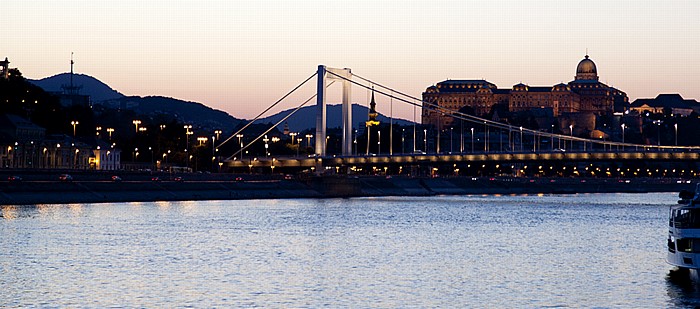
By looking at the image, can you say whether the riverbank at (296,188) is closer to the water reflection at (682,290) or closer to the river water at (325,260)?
the river water at (325,260)

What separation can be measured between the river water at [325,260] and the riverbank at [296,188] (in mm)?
6100

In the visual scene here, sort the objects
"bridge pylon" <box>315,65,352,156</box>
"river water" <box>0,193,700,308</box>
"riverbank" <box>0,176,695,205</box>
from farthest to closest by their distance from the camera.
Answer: "bridge pylon" <box>315,65,352,156</box>
"riverbank" <box>0,176,695,205</box>
"river water" <box>0,193,700,308</box>

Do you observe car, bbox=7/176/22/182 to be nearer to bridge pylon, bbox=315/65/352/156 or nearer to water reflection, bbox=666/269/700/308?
bridge pylon, bbox=315/65/352/156

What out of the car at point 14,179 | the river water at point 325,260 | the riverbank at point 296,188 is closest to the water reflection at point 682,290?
the river water at point 325,260

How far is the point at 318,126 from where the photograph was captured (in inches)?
4328

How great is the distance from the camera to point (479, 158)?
104m

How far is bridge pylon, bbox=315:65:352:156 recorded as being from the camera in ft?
357

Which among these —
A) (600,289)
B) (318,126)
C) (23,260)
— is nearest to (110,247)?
(23,260)

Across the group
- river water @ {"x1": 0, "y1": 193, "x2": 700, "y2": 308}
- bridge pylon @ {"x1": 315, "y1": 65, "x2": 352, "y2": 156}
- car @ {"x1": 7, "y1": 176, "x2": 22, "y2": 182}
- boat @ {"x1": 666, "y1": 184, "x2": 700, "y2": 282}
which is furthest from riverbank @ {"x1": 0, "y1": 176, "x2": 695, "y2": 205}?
boat @ {"x1": 666, "y1": 184, "x2": 700, "y2": 282}

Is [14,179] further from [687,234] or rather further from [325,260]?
[687,234]

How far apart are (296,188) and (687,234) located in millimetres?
73831

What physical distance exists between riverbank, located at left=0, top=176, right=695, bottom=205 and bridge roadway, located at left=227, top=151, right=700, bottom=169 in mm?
2811

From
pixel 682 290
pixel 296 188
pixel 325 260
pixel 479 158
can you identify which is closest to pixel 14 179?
pixel 296 188

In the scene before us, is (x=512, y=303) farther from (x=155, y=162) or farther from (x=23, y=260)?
(x=155, y=162)
